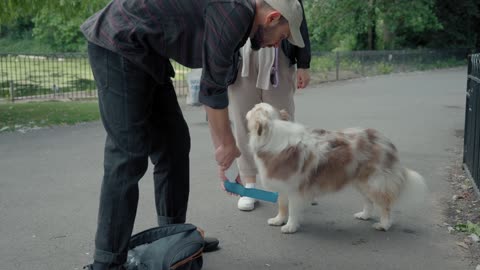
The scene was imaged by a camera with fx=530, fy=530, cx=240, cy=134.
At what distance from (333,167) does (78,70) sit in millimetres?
13085

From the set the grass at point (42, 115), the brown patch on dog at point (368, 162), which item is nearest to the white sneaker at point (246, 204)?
the brown patch on dog at point (368, 162)

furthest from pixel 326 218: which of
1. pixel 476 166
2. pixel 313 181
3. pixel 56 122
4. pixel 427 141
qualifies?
pixel 56 122

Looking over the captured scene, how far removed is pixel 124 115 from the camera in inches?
112

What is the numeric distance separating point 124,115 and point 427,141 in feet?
19.9

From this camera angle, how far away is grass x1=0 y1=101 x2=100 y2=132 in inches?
343

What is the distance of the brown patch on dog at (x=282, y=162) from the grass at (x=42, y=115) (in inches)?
227

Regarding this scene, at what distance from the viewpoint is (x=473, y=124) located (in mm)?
5344

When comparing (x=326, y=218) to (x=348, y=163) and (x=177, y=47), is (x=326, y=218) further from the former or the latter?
(x=177, y=47)

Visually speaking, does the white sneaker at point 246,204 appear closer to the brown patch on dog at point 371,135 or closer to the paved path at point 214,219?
the paved path at point 214,219

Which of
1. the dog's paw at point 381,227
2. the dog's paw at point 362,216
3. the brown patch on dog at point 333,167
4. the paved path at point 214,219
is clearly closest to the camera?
the paved path at point 214,219

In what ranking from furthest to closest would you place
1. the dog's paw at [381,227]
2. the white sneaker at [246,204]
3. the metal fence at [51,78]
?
the metal fence at [51,78]
the white sneaker at [246,204]
the dog's paw at [381,227]

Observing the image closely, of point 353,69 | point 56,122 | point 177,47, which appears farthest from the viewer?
point 353,69

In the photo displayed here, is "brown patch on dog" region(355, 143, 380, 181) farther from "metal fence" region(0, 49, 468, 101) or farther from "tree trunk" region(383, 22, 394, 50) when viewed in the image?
"tree trunk" region(383, 22, 394, 50)

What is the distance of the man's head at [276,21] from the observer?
2.65 m
